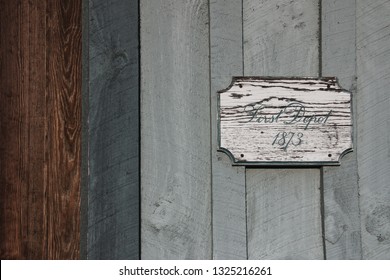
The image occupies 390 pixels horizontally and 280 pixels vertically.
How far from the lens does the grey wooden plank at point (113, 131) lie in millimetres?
2957

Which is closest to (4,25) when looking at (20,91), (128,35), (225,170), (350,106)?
(20,91)

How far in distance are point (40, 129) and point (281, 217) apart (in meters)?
0.82

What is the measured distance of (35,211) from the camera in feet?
10.4

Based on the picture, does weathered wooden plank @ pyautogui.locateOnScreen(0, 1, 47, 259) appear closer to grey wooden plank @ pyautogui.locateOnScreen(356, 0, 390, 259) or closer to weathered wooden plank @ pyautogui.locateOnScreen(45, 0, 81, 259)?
weathered wooden plank @ pyautogui.locateOnScreen(45, 0, 81, 259)

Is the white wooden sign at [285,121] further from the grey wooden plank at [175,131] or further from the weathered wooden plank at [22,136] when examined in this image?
the weathered wooden plank at [22,136]

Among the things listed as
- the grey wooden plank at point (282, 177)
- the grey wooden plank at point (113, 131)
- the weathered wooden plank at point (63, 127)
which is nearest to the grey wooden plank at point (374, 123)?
the grey wooden plank at point (282, 177)

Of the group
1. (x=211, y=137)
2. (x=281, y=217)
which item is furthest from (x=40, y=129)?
(x=281, y=217)

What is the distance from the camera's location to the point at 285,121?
303 cm

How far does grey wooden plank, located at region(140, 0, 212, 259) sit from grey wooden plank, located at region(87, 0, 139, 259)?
0.12 ft

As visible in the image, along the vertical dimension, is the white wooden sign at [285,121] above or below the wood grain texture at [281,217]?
above

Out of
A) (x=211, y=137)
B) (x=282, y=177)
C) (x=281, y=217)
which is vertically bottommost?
(x=281, y=217)

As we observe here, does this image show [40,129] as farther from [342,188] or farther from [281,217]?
[342,188]

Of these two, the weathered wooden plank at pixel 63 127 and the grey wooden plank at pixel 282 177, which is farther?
the weathered wooden plank at pixel 63 127

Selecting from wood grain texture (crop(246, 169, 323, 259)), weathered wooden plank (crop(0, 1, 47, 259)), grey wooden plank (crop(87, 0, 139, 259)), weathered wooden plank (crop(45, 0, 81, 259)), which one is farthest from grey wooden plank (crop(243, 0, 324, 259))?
weathered wooden plank (crop(0, 1, 47, 259))
